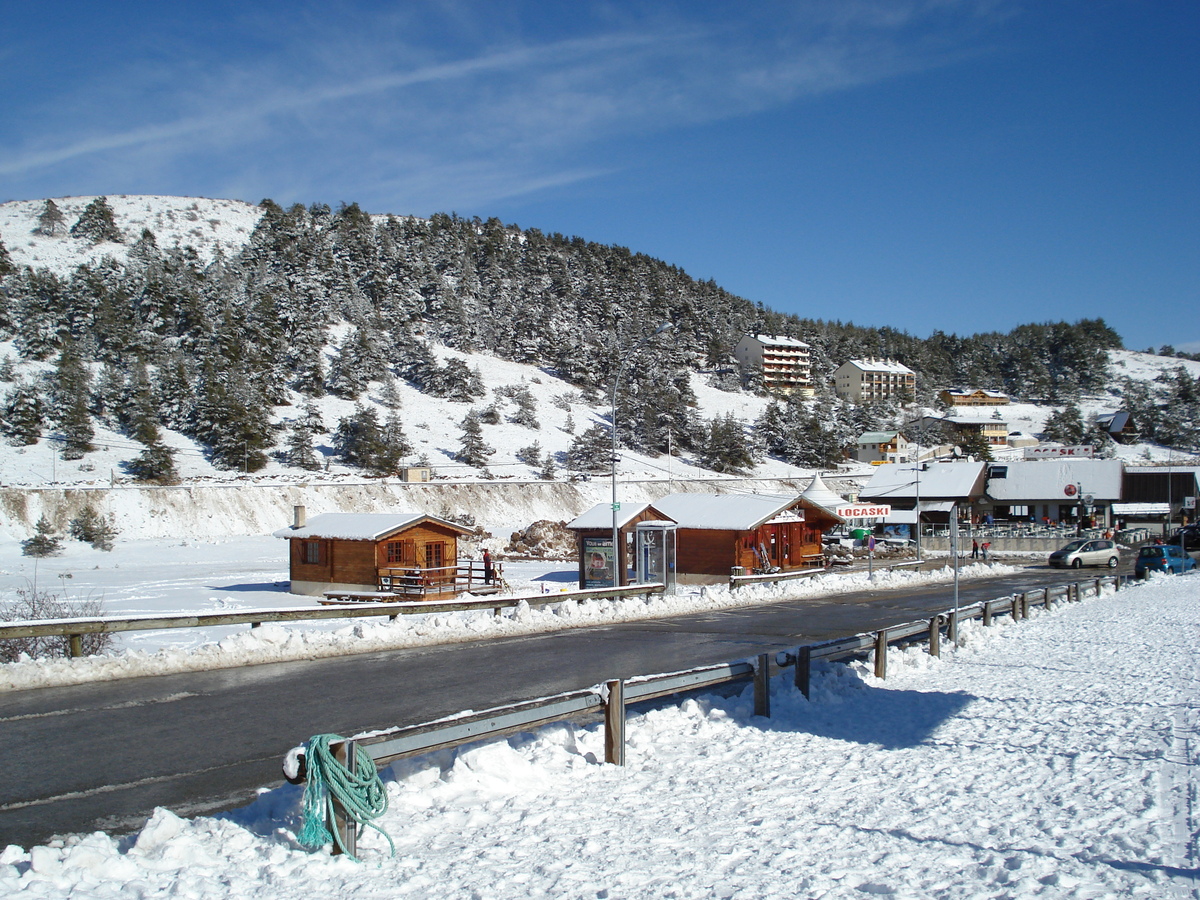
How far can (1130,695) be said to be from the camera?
11.3m

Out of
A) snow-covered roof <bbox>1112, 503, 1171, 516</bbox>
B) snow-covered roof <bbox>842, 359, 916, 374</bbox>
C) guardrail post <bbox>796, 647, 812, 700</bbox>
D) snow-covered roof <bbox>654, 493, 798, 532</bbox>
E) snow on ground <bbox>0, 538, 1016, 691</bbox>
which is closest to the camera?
guardrail post <bbox>796, 647, 812, 700</bbox>

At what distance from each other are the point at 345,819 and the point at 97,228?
138 metres

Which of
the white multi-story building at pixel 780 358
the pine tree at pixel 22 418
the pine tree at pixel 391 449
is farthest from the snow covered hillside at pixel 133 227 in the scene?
the white multi-story building at pixel 780 358

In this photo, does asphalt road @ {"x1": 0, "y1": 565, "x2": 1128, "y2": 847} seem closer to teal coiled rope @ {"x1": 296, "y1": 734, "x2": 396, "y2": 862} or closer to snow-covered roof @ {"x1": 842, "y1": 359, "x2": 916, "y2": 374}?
teal coiled rope @ {"x1": 296, "y1": 734, "x2": 396, "y2": 862}

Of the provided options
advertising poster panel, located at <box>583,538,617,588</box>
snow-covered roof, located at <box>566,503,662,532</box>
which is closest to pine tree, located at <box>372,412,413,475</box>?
snow-covered roof, located at <box>566,503,662,532</box>

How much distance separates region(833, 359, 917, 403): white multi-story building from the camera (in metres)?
164

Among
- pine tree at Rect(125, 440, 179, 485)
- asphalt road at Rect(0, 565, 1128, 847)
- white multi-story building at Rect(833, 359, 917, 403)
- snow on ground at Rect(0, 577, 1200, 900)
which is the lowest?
asphalt road at Rect(0, 565, 1128, 847)

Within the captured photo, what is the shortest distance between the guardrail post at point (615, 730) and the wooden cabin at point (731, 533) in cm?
2845

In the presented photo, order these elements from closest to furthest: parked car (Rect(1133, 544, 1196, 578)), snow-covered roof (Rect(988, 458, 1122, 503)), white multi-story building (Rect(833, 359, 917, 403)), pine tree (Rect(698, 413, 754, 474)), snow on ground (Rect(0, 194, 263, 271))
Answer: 1. parked car (Rect(1133, 544, 1196, 578))
2. snow-covered roof (Rect(988, 458, 1122, 503))
3. pine tree (Rect(698, 413, 754, 474))
4. snow on ground (Rect(0, 194, 263, 271))
5. white multi-story building (Rect(833, 359, 917, 403))

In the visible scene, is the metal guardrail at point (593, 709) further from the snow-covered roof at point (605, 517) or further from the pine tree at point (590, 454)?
the pine tree at point (590, 454)

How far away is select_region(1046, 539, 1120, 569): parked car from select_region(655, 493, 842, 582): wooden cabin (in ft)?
50.7

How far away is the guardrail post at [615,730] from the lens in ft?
25.8

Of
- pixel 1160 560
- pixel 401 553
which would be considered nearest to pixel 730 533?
pixel 401 553

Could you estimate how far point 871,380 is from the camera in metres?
165
